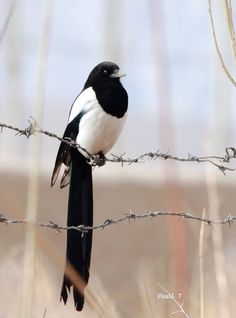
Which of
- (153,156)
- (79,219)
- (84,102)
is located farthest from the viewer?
(84,102)

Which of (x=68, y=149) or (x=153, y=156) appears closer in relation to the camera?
(x=153, y=156)

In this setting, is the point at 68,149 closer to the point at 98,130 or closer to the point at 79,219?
the point at 98,130

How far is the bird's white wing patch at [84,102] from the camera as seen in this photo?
248 cm

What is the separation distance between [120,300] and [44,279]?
5.36 ft

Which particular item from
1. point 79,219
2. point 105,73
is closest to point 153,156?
point 79,219

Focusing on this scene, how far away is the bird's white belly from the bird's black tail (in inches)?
1.6

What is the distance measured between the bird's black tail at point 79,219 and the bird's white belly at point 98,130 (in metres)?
0.04

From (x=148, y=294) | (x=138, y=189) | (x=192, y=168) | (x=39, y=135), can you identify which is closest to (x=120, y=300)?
(x=148, y=294)

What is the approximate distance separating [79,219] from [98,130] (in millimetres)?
243

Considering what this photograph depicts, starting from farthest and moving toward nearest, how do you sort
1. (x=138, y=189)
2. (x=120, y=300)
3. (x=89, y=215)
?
(x=138, y=189) → (x=120, y=300) → (x=89, y=215)

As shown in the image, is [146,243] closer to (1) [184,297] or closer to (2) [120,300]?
(2) [120,300]

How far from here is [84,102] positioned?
8.18 ft

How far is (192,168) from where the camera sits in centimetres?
793

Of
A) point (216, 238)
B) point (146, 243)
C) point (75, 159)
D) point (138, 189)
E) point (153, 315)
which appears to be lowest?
point (153, 315)
